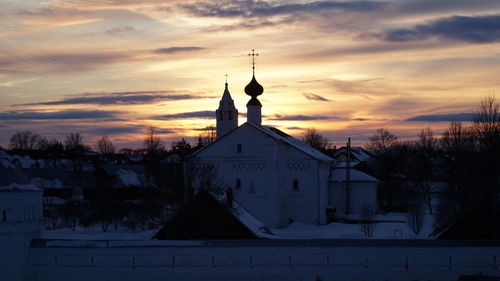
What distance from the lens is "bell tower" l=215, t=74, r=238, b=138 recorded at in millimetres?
46375

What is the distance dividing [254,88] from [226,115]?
340cm

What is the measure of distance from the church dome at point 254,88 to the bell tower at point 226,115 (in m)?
2.29

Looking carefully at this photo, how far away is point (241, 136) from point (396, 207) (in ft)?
52.9

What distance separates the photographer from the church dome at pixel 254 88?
1743 inches

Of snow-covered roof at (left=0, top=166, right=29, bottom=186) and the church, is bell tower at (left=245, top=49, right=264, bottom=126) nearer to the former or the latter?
the church

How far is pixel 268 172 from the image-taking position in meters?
40.8

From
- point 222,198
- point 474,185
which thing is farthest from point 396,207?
point 222,198

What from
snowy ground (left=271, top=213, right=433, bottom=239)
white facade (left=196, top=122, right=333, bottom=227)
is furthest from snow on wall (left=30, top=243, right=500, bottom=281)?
white facade (left=196, top=122, right=333, bottom=227)

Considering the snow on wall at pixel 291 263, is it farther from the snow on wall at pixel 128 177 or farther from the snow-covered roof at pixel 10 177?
the snow on wall at pixel 128 177

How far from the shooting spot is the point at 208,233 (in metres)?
24.5

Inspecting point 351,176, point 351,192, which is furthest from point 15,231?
point 351,176

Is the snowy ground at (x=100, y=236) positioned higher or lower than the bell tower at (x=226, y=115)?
lower

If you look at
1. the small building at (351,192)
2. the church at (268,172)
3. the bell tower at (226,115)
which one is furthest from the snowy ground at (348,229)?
the bell tower at (226,115)

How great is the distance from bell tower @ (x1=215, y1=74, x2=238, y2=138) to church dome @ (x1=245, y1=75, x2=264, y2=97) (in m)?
2.29
